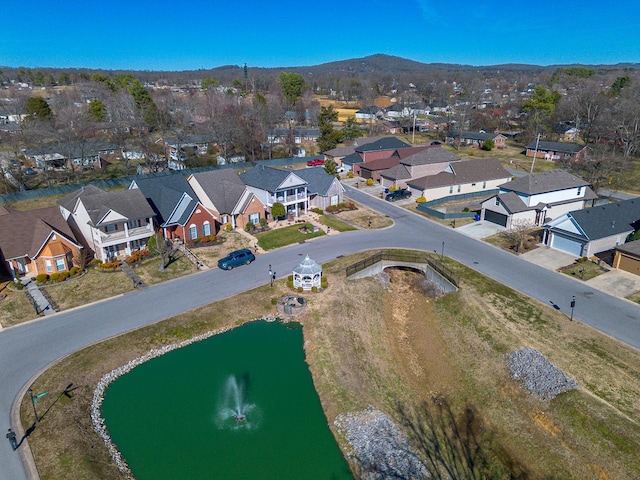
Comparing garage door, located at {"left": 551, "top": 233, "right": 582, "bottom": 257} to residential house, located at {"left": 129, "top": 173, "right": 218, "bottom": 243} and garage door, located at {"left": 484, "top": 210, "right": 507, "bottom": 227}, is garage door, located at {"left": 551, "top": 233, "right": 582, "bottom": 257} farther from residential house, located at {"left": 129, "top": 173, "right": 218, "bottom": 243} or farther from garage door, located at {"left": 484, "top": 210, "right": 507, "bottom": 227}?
residential house, located at {"left": 129, "top": 173, "right": 218, "bottom": 243}

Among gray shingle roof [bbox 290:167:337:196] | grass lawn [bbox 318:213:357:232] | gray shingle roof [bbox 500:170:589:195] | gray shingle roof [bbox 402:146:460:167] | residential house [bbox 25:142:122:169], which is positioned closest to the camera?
grass lawn [bbox 318:213:357:232]

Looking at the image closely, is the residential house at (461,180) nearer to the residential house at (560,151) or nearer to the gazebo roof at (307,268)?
the residential house at (560,151)

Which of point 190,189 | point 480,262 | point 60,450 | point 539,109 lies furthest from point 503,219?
point 539,109

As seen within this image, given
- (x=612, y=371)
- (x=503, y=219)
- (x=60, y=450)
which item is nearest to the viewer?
(x=60, y=450)

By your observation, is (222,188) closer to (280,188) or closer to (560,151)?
(280,188)

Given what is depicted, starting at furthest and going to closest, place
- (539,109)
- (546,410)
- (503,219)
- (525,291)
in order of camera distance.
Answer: (539,109), (503,219), (525,291), (546,410)

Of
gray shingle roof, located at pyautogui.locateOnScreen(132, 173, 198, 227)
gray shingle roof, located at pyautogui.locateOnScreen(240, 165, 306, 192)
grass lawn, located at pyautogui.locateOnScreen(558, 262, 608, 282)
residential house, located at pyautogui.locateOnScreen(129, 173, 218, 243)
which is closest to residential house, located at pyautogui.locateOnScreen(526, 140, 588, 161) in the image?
grass lawn, located at pyautogui.locateOnScreen(558, 262, 608, 282)

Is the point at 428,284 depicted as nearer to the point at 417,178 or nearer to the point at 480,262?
the point at 480,262
